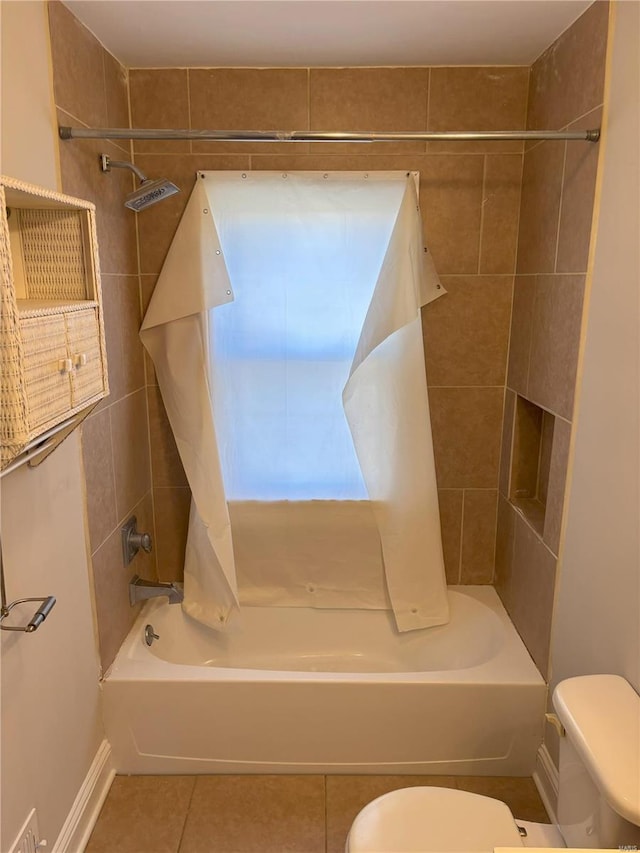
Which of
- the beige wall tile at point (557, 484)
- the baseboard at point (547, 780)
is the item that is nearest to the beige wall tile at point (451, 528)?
the beige wall tile at point (557, 484)

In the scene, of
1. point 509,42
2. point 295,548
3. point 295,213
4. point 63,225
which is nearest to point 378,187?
point 295,213

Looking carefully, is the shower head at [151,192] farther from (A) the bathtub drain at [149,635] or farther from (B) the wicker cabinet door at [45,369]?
(A) the bathtub drain at [149,635]

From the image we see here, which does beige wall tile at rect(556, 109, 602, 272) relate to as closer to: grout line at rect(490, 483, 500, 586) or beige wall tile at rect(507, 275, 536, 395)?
beige wall tile at rect(507, 275, 536, 395)

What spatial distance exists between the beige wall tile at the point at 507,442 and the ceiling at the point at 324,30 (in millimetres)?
1156

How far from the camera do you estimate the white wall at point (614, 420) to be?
4.82 feet

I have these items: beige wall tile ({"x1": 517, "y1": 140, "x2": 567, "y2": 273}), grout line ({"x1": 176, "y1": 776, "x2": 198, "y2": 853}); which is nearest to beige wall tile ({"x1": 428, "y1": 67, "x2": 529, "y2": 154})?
beige wall tile ({"x1": 517, "y1": 140, "x2": 567, "y2": 273})

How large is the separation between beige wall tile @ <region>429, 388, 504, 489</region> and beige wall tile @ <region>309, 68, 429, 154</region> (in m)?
0.94

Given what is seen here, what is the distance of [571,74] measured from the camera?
71.6 inches

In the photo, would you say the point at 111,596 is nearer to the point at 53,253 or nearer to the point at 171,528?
the point at 171,528

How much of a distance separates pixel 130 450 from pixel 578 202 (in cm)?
165

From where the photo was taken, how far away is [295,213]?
2232 mm

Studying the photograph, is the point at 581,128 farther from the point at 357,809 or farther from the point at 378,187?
the point at 357,809

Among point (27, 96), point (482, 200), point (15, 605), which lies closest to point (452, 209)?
point (482, 200)

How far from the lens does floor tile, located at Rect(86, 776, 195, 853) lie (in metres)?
1.84
